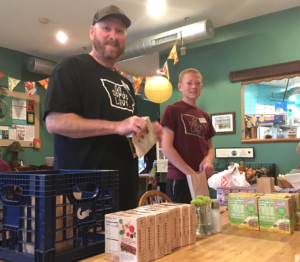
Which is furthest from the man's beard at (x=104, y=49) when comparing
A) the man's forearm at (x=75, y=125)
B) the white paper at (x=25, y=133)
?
the white paper at (x=25, y=133)

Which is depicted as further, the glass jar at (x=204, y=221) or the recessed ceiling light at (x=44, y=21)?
the recessed ceiling light at (x=44, y=21)

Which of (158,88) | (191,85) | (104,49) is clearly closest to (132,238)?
(104,49)

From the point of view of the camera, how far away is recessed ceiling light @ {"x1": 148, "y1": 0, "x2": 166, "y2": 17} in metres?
4.04

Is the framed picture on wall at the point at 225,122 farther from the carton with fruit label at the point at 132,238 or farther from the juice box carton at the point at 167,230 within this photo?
the carton with fruit label at the point at 132,238

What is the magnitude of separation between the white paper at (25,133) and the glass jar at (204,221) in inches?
202

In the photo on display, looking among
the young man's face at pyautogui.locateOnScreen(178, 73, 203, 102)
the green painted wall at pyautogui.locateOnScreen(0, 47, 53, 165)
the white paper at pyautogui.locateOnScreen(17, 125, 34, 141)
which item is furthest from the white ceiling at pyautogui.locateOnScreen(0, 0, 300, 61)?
the young man's face at pyautogui.locateOnScreen(178, 73, 203, 102)

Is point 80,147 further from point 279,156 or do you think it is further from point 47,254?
point 279,156

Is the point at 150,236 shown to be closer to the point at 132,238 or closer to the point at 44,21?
the point at 132,238

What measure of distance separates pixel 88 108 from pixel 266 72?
3638 millimetres

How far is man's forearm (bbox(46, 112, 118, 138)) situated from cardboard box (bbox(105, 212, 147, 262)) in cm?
38

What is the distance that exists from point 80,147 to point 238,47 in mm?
3908

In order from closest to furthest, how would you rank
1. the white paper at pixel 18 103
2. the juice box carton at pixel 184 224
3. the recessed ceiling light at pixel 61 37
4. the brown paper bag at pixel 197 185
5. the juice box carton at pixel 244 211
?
the juice box carton at pixel 184 224
the juice box carton at pixel 244 211
the brown paper bag at pixel 197 185
the recessed ceiling light at pixel 61 37
the white paper at pixel 18 103

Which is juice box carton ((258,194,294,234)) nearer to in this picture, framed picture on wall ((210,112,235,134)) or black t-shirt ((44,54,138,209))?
black t-shirt ((44,54,138,209))

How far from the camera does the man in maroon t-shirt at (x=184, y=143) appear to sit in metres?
2.08
